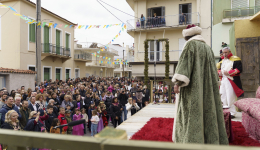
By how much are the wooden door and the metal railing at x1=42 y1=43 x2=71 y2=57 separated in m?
16.0

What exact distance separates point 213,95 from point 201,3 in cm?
1619

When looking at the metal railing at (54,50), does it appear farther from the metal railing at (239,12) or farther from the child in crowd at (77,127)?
the metal railing at (239,12)

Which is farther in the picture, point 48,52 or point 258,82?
point 48,52

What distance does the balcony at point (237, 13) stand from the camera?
13.2m

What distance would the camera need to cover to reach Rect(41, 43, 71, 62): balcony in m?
17.8

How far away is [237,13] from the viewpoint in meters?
13.6

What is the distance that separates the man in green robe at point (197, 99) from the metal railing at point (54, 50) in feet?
56.4

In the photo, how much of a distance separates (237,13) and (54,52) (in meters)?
15.5

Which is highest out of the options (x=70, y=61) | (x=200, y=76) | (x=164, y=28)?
(x=164, y=28)

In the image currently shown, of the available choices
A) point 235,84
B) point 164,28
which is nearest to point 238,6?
point 164,28

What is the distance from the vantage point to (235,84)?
4793 mm

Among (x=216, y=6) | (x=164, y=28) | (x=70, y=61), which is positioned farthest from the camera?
(x=70, y=61)

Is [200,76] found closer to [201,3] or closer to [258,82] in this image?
[258,82]

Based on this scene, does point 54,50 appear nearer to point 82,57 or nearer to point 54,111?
point 82,57
